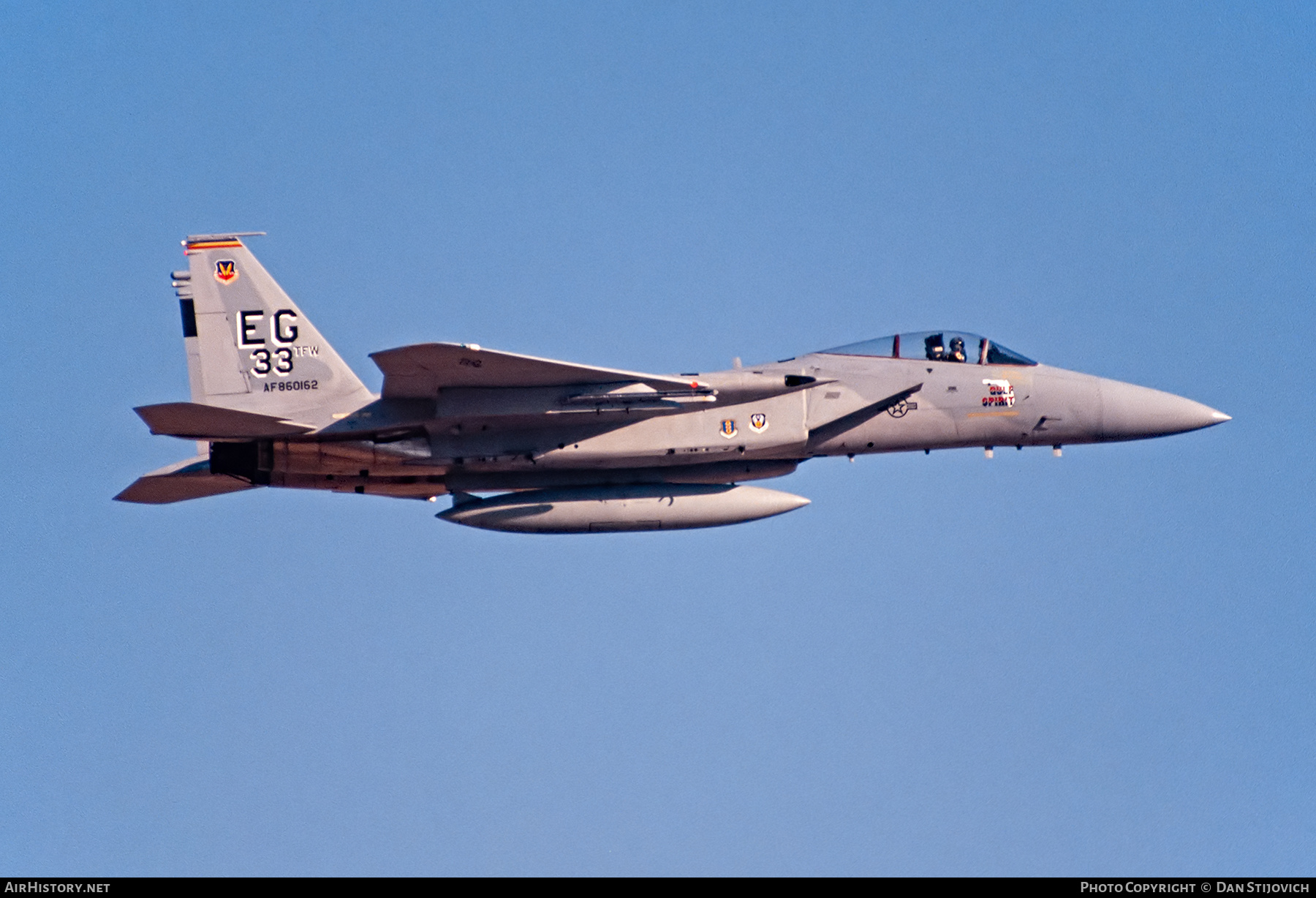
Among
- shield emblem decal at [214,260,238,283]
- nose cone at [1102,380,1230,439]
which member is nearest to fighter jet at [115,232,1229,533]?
shield emblem decal at [214,260,238,283]

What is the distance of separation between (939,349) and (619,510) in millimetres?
4982

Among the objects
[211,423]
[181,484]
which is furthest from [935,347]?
[181,484]

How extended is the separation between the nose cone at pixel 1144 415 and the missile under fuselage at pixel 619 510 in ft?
15.0

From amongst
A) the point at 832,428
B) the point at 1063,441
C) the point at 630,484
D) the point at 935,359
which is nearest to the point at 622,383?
the point at 630,484

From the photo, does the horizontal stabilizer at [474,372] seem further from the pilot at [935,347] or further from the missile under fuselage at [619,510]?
the pilot at [935,347]

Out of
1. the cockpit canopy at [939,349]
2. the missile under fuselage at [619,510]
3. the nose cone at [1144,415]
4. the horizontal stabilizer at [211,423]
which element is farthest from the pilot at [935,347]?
the horizontal stabilizer at [211,423]

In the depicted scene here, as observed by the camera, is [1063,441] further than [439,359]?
Yes

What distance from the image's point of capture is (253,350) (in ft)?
71.5

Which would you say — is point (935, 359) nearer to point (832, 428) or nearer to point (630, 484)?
point (832, 428)

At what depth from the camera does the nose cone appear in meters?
23.5

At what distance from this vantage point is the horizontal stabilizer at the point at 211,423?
66.0 ft

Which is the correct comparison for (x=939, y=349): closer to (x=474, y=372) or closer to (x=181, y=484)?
(x=474, y=372)
